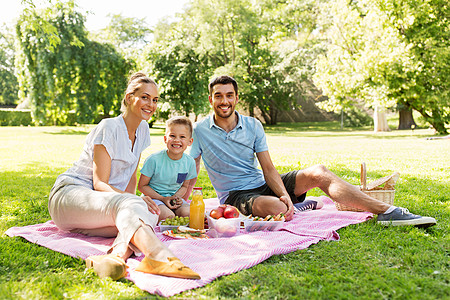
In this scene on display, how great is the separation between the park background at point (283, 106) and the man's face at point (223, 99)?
1528 mm

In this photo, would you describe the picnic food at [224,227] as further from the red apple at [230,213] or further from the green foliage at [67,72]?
the green foliage at [67,72]

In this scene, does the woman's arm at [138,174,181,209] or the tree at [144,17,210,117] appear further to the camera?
the tree at [144,17,210,117]

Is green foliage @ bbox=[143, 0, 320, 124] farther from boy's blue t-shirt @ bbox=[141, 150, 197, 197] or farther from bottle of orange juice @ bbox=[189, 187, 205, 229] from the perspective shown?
bottle of orange juice @ bbox=[189, 187, 205, 229]

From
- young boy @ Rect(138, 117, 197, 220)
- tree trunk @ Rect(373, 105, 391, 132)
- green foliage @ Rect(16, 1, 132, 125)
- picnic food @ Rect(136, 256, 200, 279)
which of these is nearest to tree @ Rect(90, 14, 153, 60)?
green foliage @ Rect(16, 1, 132, 125)

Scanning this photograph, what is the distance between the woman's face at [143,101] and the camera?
327cm

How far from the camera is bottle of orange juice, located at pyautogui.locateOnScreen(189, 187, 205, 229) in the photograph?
343cm

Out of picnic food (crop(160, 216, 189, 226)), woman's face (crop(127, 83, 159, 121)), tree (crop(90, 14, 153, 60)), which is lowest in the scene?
picnic food (crop(160, 216, 189, 226))

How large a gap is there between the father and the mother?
68 centimetres

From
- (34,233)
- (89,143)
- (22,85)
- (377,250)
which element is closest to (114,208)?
(89,143)

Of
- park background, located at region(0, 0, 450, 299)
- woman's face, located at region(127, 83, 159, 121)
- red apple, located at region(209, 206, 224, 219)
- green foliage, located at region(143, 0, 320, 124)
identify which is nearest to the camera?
park background, located at region(0, 0, 450, 299)

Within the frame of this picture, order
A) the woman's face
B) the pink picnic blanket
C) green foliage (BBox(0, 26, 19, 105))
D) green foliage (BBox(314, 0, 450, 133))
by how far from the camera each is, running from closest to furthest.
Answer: the pink picnic blanket → the woman's face → green foliage (BBox(314, 0, 450, 133)) → green foliage (BBox(0, 26, 19, 105))

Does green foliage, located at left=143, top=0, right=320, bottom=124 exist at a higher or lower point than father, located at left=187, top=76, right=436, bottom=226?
higher

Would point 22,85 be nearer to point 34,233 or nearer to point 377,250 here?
point 34,233

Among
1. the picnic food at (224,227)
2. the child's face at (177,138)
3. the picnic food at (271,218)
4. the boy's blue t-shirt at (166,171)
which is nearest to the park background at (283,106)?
the picnic food at (271,218)
